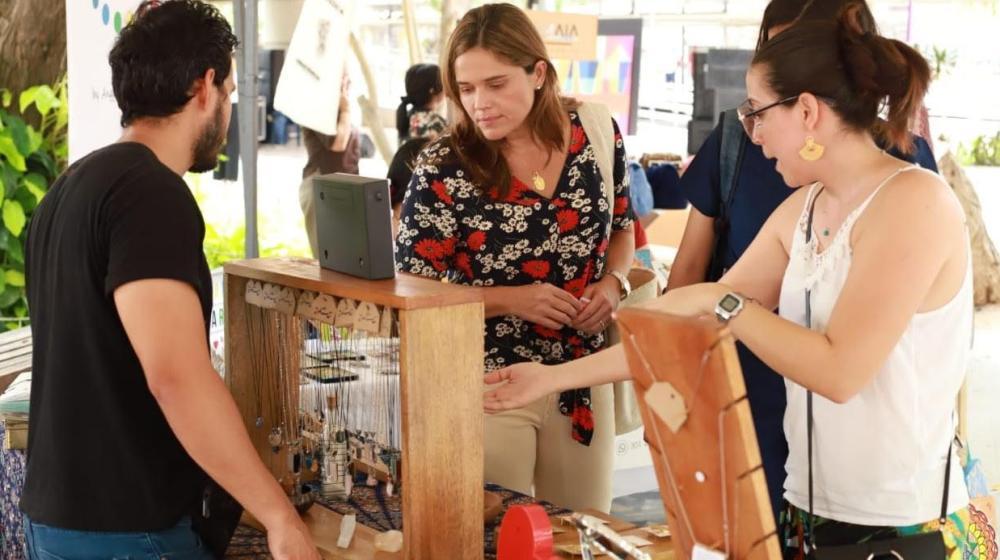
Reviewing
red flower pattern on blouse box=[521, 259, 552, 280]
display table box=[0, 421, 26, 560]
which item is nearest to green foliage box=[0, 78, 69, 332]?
display table box=[0, 421, 26, 560]

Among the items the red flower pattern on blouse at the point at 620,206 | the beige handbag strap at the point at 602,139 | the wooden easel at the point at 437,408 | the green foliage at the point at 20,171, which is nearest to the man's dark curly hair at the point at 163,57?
the wooden easel at the point at 437,408

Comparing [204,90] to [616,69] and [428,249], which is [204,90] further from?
[616,69]

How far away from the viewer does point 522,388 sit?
188cm

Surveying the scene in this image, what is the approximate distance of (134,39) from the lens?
1593mm

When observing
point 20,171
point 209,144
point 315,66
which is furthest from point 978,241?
point 209,144

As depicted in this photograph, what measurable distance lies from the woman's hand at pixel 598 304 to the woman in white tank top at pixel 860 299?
678mm

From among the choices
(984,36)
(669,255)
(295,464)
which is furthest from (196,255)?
(984,36)

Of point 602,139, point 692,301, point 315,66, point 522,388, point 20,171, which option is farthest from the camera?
point 20,171

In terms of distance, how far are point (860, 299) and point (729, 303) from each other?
0.16 metres

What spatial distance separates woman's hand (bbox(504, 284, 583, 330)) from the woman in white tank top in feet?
1.99

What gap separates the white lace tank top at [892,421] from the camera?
1.47 metres

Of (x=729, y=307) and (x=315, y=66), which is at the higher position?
(x=315, y=66)

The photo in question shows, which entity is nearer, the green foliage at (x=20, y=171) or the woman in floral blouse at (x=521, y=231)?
the woman in floral blouse at (x=521, y=231)

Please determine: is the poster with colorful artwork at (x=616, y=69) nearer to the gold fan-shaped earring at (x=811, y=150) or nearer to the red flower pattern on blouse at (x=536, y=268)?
the red flower pattern on blouse at (x=536, y=268)
